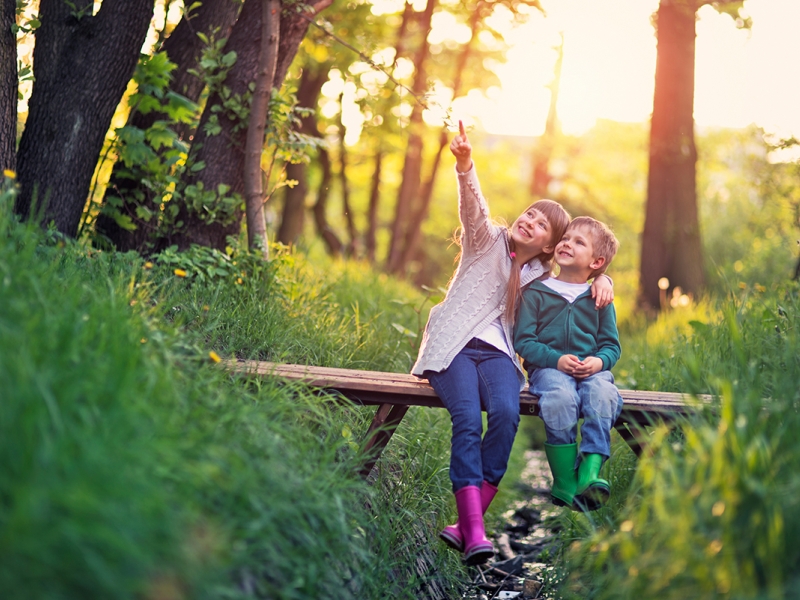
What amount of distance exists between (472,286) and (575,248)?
545 millimetres

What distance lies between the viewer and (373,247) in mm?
13336

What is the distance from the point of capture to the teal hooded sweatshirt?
3.73 meters

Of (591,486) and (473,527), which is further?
(591,486)

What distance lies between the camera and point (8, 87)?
4.01m

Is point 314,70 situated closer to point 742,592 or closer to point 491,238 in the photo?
point 491,238

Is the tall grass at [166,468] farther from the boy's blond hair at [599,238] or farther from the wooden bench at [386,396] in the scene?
the boy's blond hair at [599,238]

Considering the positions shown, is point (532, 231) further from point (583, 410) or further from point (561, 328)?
point (583, 410)

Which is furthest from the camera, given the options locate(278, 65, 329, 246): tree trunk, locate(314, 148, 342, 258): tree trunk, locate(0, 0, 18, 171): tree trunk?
locate(314, 148, 342, 258): tree trunk

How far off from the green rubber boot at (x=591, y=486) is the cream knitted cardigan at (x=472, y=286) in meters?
0.52

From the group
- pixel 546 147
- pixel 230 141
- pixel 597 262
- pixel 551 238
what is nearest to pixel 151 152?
pixel 230 141

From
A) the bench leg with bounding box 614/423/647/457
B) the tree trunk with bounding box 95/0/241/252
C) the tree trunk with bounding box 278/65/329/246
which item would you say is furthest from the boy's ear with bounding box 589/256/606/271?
the tree trunk with bounding box 278/65/329/246

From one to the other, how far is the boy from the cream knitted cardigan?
0.12m

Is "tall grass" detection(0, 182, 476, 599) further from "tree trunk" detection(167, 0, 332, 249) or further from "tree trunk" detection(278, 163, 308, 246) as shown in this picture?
"tree trunk" detection(278, 163, 308, 246)

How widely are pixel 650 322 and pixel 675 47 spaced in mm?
3231
